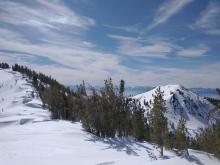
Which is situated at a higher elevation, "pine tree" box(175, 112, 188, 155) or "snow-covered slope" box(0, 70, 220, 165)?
"pine tree" box(175, 112, 188, 155)

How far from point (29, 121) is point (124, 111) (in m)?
33.5

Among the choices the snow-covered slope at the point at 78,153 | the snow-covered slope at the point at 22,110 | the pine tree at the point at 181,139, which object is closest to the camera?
the snow-covered slope at the point at 78,153

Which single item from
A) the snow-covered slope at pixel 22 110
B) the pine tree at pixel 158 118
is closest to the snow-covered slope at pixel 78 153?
→ the pine tree at pixel 158 118

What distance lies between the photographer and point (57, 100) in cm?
9531

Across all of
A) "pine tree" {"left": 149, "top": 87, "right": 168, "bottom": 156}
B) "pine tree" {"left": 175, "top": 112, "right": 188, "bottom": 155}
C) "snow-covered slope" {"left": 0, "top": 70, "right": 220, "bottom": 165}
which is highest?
"pine tree" {"left": 149, "top": 87, "right": 168, "bottom": 156}

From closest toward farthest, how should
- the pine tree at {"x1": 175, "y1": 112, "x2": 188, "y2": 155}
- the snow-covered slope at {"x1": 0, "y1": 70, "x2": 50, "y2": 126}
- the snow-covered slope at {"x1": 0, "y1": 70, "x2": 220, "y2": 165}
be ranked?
the snow-covered slope at {"x1": 0, "y1": 70, "x2": 220, "y2": 165} → the pine tree at {"x1": 175, "y1": 112, "x2": 188, "y2": 155} → the snow-covered slope at {"x1": 0, "y1": 70, "x2": 50, "y2": 126}

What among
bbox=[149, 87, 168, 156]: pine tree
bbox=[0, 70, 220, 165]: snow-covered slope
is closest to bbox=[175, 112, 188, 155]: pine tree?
bbox=[0, 70, 220, 165]: snow-covered slope

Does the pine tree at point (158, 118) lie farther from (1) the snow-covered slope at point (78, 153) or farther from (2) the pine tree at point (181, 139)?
(2) the pine tree at point (181, 139)

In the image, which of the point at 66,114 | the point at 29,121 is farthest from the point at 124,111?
the point at 66,114

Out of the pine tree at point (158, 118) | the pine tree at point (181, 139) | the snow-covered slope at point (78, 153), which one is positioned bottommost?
the snow-covered slope at point (78, 153)

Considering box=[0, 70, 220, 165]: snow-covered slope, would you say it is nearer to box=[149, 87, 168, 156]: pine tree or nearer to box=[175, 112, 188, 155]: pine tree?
box=[175, 112, 188, 155]: pine tree

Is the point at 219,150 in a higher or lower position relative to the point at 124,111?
lower

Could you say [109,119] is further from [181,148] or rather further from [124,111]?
[181,148]

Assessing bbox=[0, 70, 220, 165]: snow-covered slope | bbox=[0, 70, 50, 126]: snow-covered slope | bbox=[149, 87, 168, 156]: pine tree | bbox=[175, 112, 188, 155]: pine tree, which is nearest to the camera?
bbox=[0, 70, 220, 165]: snow-covered slope
